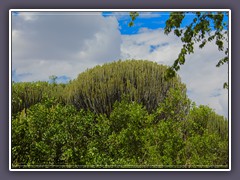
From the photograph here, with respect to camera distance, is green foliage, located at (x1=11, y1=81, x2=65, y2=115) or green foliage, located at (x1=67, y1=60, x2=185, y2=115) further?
green foliage, located at (x1=67, y1=60, x2=185, y2=115)

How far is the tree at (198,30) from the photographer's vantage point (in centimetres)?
729

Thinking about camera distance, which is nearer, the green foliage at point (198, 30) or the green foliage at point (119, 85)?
the green foliage at point (198, 30)

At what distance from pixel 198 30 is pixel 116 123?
1.44 metres

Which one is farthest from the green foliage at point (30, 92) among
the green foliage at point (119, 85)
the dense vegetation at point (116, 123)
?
the green foliage at point (119, 85)

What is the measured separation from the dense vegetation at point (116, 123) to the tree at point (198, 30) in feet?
1.13

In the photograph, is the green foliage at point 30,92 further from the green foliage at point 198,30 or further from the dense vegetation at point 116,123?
the green foliage at point 198,30

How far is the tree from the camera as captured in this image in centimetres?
729

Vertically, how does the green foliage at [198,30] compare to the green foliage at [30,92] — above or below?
above

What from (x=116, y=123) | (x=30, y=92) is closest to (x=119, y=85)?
(x=116, y=123)

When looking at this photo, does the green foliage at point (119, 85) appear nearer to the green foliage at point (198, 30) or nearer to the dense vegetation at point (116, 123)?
the dense vegetation at point (116, 123)

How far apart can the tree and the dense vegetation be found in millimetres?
345

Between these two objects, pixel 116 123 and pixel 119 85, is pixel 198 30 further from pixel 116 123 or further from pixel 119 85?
pixel 116 123

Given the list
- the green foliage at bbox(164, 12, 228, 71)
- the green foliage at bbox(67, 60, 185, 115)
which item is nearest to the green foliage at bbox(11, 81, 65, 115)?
Result: the green foliage at bbox(67, 60, 185, 115)

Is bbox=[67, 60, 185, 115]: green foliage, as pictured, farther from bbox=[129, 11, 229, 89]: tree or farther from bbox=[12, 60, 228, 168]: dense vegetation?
bbox=[129, 11, 229, 89]: tree
